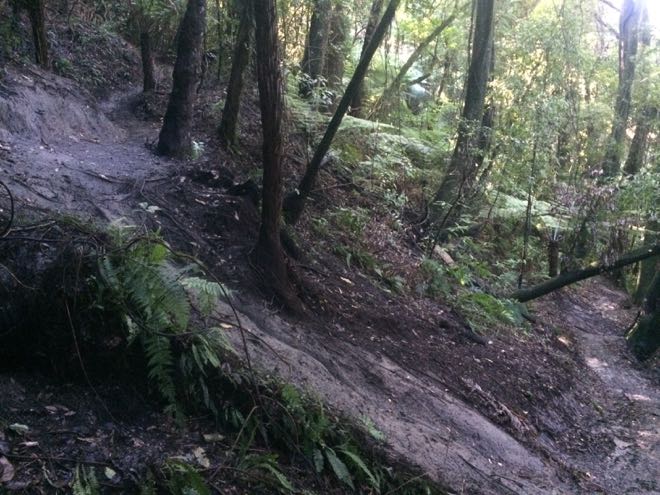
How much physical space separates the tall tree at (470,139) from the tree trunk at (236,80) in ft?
15.5

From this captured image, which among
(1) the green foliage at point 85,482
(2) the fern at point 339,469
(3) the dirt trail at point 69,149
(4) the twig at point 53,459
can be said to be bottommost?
(2) the fern at point 339,469

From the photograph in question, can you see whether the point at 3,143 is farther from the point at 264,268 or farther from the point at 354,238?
the point at 354,238

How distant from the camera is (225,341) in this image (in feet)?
15.3

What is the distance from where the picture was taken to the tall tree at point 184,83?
9062 mm

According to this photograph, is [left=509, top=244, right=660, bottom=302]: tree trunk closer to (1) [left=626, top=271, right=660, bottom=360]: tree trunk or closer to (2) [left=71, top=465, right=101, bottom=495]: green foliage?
(1) [left=626, top=271, right=660, bottom=360]: tree trunk

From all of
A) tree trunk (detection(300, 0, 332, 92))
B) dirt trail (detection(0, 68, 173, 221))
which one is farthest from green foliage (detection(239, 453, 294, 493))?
tree trunk (detection(300, 0, 332, 92))

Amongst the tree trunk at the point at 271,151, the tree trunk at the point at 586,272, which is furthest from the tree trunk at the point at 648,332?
the tree trunk at the point at 271,151

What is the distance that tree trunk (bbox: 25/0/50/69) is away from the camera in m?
9.85

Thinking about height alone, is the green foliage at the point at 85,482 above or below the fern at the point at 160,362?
below

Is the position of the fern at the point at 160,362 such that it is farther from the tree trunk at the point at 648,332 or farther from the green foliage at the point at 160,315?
the tree trunk at the point at 648,332

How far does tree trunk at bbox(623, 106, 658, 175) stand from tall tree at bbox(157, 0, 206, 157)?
17.3 metres

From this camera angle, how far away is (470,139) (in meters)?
12.6

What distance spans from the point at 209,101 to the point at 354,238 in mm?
3762

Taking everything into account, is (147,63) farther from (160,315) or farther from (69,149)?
(160,315)
